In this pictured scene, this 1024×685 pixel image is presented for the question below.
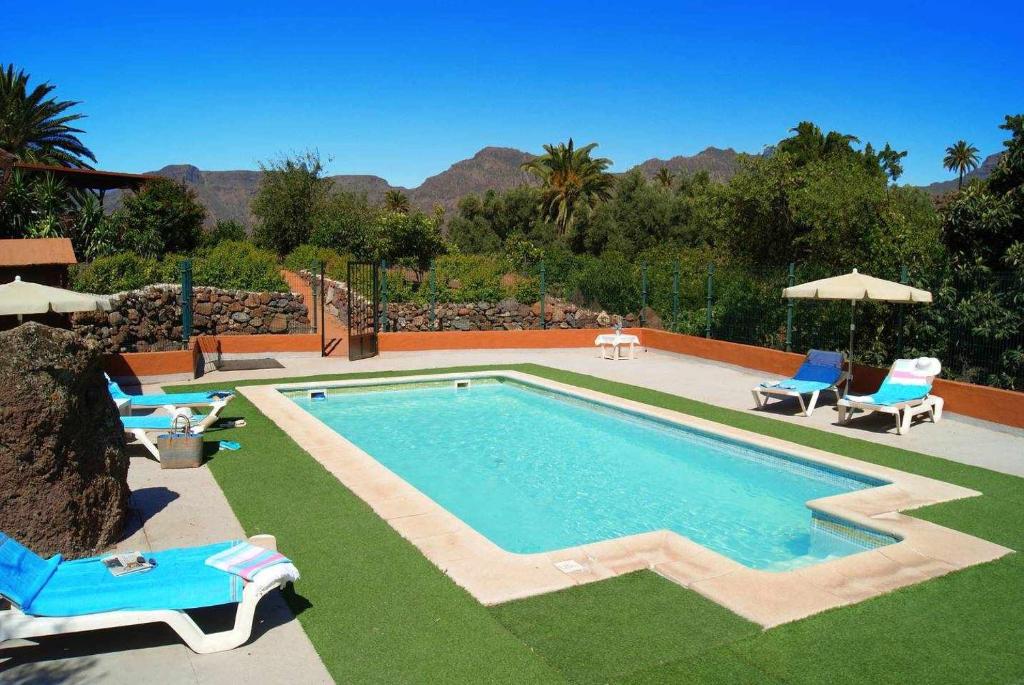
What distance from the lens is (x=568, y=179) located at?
1921 inches

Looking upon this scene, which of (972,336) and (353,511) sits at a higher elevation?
(972,336)

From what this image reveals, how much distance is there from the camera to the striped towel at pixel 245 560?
433 cm

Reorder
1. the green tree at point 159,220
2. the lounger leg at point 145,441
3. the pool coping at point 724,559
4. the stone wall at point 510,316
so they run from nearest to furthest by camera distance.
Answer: the pool coping at point 724,559 < the lounger leg at point 145,441 < the stone wall at point 510,316 < the green tree at point 159,220

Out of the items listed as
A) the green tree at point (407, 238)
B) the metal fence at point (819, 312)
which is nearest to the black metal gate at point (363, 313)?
the metal fence at point (819, 312)

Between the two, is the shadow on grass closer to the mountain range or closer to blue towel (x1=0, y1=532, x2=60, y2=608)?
blue towel (x1=0, y1=532, x2=60, y2=608)

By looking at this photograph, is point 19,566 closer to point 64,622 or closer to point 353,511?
point 64,622

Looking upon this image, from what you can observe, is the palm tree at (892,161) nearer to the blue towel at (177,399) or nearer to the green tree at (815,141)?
the green tree at (815,141)

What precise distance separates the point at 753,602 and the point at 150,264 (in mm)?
20055

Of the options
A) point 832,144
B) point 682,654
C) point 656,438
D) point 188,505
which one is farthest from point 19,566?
point 832,144

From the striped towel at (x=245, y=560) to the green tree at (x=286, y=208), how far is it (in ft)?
128

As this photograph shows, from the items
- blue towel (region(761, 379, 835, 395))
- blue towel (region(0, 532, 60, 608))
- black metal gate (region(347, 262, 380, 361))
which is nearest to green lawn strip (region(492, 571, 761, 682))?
blue towel (region(0, 532, 60, 608))

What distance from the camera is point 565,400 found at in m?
13.0

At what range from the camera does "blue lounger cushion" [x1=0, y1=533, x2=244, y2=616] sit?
3.93 meters

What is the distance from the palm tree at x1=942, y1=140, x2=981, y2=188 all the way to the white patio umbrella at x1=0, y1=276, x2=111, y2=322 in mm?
92207
